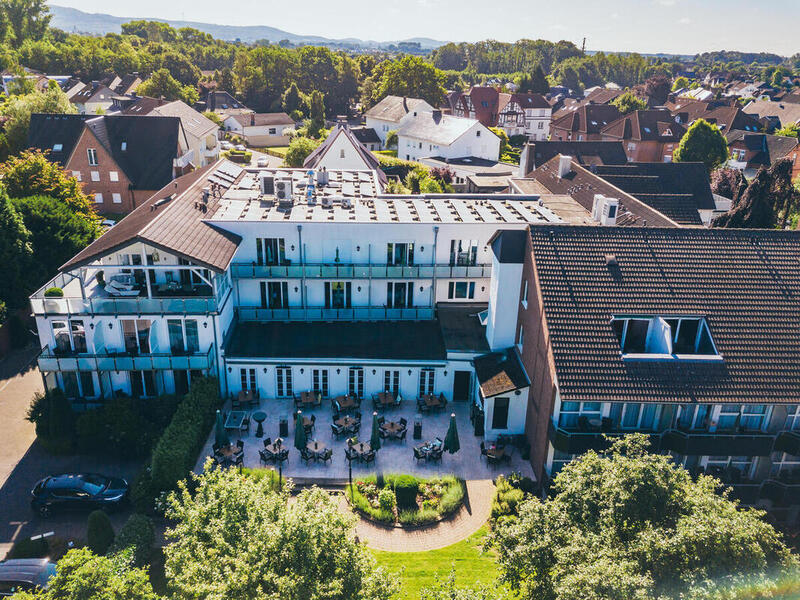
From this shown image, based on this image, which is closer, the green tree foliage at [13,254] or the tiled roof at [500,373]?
the tiled roof at [500,373]

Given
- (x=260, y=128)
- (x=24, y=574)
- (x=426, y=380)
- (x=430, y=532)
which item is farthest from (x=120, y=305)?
(x=260, y=128)

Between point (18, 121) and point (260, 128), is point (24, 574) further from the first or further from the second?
point (260, 128)

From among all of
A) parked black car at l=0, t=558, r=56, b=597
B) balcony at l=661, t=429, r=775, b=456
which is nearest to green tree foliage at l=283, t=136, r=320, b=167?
parked black car at l=0, t=558, r=56, b=597

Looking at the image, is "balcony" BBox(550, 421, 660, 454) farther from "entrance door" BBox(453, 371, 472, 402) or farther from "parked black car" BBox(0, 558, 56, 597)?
"parked black car" BBox(0, 558, 56, 597)

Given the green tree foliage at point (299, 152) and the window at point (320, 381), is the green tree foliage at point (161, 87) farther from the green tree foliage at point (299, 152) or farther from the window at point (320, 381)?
the window at point (320, 381)

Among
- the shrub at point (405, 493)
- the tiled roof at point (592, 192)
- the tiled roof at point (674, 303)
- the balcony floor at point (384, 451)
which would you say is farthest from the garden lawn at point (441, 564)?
the tiled roof at point (592, 192)
